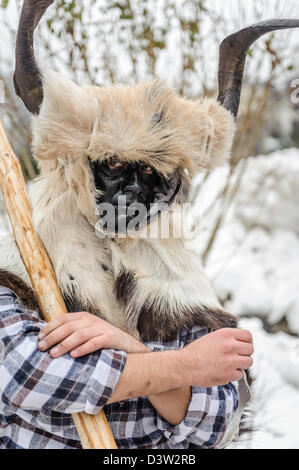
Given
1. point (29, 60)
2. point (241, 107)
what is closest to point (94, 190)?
point (29, 60)

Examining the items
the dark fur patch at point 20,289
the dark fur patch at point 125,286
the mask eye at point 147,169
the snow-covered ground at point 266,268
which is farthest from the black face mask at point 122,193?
the snow-covered ground at point 266,268

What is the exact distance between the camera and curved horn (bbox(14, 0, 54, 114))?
105 centimetres

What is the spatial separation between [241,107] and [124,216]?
6.08 feet

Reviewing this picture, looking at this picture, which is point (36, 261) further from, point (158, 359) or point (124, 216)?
point (158, 359)

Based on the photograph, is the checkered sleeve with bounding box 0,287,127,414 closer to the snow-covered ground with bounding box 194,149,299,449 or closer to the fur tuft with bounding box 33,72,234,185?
the fur tuft with bounding box 33,72,234,185

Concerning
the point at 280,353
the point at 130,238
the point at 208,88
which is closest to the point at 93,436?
the point at 130,238

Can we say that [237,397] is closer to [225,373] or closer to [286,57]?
[225,373]

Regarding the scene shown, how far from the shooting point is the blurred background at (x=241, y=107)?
7.03ft

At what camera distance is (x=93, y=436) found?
103 centimetres

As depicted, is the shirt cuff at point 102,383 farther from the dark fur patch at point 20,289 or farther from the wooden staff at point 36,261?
the dark fur patch at point 20,289

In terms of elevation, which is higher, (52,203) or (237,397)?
(52,203)

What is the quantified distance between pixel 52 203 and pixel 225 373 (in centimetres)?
52

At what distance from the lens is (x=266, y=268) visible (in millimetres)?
4629

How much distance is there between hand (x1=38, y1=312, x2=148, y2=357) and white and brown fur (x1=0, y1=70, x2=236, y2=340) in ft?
0.31
